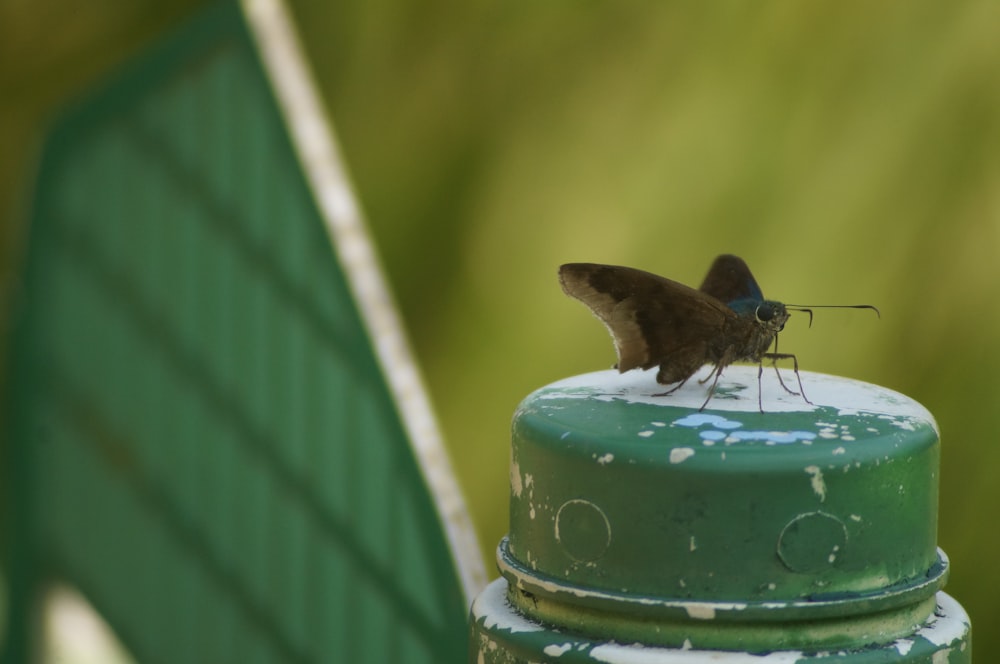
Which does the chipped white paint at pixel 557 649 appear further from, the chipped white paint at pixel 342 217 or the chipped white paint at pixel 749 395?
the chipped white paint at pixel 342 217

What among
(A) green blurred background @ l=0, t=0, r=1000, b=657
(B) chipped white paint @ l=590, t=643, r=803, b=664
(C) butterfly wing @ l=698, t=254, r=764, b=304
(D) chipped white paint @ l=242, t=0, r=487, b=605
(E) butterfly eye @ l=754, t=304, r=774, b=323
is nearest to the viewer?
(B) chipped white paint @ l=590, t=643, r=803, b=664

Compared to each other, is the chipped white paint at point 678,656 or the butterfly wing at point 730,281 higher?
the butterfly wing at point 730,281

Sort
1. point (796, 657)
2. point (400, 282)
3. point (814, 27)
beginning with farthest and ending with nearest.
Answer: point (400, 282) < point (814, 27) < point (796, 657)

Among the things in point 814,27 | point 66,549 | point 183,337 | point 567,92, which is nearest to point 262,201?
point 183,337

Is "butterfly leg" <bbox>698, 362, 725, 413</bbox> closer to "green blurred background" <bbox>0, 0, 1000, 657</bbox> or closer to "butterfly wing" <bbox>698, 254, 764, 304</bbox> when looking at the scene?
"butterfly wing" <bbox>698, 254, 764, 304</bbox>

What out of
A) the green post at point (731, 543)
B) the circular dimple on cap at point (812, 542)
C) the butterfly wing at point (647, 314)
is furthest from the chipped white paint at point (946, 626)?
the butterfly wing at point (647, 314)

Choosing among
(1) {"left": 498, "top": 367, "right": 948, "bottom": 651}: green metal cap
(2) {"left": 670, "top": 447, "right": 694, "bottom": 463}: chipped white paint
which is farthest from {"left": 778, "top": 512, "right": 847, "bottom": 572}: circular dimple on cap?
(2) {"left": 670, "top": 447, "right": 694, "bottom": 463}: chipped white paint

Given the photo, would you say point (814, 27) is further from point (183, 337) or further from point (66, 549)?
point (66, 549)
